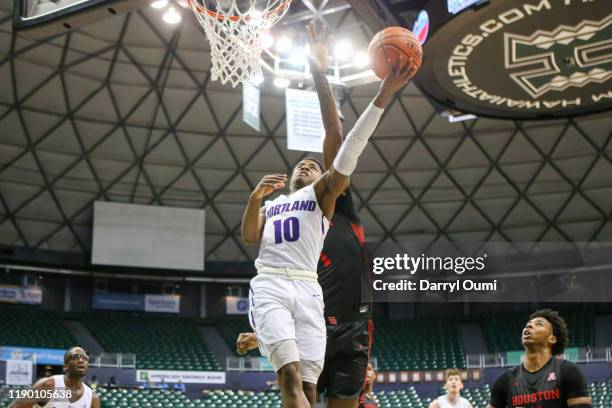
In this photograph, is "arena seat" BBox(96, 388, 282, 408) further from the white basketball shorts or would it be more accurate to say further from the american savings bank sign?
the white basketball shorts

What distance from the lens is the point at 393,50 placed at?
16.9 ft

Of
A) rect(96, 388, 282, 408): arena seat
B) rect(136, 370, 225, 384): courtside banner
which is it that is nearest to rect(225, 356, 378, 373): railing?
rect(136, 370, 225, 384): courtside banner

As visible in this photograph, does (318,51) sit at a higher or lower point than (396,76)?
higher

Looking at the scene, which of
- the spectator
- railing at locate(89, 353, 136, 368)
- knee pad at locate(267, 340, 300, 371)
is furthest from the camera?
railing at locate(89, 353, 136, 368)

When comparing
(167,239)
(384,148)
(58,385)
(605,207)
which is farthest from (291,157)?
(58,385)

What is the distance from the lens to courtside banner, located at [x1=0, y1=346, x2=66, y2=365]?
26808 mm

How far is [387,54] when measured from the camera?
17.1ft

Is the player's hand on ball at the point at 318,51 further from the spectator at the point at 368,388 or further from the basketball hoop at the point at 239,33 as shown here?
the basketball hoop at the point at 239,33

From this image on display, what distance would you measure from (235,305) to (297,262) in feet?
102

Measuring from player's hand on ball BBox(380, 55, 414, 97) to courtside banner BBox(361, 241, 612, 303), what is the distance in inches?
998

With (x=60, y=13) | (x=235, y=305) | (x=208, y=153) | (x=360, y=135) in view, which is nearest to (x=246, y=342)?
(x=360, y=135)

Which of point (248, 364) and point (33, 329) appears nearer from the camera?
point (248, 364)

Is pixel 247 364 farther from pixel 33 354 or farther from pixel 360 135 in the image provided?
pixel 360 135

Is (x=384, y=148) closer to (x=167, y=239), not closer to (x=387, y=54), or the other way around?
(x=167, y=239)
